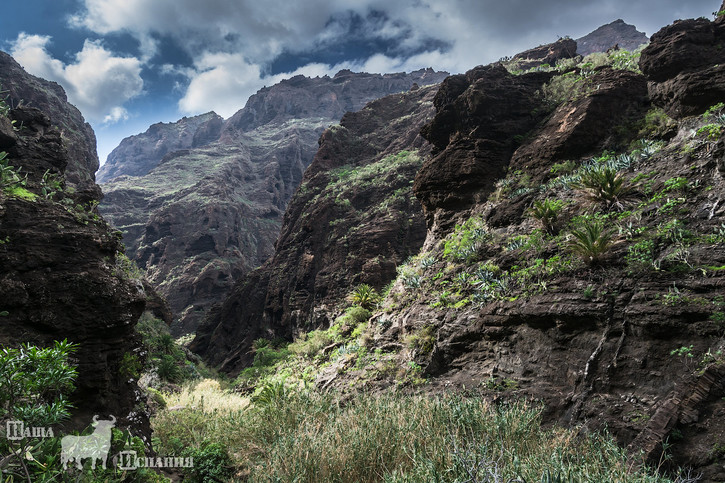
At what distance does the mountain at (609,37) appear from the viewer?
88856 millimetres

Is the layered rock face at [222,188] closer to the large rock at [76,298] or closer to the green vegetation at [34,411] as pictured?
the large rock at [76,298]

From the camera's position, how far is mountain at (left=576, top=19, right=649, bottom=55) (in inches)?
3498

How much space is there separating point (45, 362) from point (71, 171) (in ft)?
149

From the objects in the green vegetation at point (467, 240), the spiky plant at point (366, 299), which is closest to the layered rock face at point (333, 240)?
the spiky plant at point (366, 299)

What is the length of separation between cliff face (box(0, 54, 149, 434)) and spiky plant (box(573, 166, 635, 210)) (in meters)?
10.8

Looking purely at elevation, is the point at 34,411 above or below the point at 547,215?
below

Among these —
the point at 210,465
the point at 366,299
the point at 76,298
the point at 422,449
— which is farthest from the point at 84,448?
the point at 366,299

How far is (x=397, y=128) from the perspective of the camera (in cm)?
4197

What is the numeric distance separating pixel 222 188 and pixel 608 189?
223 feet

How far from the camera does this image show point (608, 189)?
789cm

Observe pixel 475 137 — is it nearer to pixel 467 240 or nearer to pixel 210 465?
pixel 467 240

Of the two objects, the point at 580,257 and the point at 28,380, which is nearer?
the point at 28,380

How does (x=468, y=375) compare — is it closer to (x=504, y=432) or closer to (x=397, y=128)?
(x=504, y=432)

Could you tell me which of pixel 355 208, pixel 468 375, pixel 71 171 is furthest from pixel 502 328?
pixel 71 171
